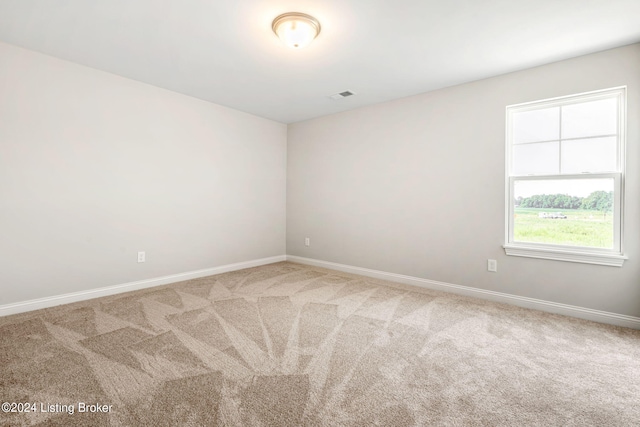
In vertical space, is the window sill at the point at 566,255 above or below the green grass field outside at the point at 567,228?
below

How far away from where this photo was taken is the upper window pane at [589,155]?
8.68 feet

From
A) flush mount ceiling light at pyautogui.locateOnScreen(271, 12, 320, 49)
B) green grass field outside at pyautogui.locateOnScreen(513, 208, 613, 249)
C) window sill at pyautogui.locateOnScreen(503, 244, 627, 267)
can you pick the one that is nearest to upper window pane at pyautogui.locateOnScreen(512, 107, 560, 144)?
green grass field outside at pyautogui.locateOnScreen(513, 208, 613, 249)

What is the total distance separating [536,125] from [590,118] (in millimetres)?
417

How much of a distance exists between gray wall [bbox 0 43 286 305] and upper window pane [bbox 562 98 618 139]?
4078mm

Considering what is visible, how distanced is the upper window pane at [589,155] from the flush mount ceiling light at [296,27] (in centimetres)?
271

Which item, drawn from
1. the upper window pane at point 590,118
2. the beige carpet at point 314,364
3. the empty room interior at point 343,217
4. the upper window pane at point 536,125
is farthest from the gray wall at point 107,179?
the upper window pane at point 590,118

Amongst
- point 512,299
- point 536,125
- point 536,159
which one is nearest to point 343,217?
point 512,299

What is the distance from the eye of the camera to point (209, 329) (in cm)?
238

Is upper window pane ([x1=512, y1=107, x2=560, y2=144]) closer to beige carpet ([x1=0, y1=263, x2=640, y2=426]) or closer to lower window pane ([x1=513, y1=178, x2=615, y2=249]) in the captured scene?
lower window pane ([x1=513, y1=178, x2=615, y2=249])

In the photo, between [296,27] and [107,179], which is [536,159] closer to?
[296,27]

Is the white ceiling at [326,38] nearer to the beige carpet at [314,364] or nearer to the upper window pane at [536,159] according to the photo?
the upper window pane at [536,159]

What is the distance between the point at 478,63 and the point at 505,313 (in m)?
2.53

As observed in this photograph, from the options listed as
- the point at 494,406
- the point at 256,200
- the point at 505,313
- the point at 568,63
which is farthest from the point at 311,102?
the point at 494,406

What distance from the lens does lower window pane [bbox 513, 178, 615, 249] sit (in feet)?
8.79
